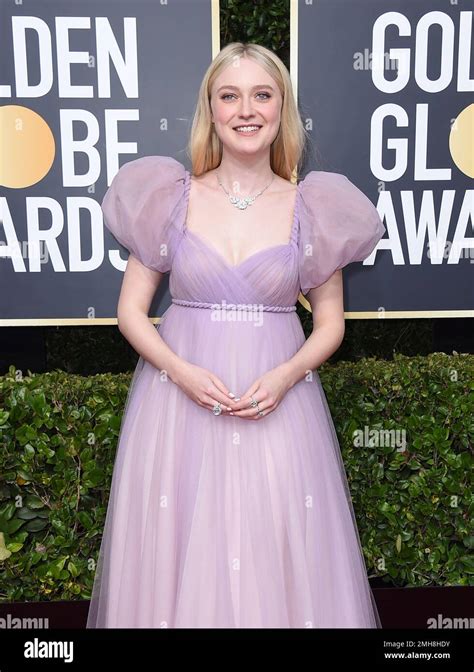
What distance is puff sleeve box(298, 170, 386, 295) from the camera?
6.49ft

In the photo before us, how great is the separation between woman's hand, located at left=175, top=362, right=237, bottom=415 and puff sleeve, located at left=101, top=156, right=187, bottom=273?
0.37 meters

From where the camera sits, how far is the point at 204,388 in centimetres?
184

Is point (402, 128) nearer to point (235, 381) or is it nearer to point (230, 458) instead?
point (235, 381)

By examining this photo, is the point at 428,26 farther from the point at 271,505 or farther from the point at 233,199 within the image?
the point at 271,505

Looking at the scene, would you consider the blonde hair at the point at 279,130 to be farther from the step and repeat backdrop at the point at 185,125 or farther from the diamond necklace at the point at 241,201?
the step and repeat backdrop at the point at 185,125

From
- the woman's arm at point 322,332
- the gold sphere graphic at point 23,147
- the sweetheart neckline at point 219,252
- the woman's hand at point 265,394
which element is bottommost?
the woman's hand at point 265,394

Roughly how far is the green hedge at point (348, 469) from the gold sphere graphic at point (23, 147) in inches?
32.1

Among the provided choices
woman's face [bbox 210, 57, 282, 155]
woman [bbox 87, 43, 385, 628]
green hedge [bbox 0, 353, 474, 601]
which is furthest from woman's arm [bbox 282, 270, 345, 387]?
green hedge [bbox 0, 353, 474, 601]

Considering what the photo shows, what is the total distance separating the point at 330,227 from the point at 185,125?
1.04 metres

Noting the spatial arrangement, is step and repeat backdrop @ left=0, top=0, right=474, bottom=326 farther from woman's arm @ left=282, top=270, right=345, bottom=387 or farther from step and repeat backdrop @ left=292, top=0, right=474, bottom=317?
woman's arm @ left=282, top=270, right=345, bottom=387

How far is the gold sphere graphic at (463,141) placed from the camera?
275 centimetres

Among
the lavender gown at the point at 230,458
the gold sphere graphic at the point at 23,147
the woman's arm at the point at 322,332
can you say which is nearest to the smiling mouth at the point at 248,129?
the lavender gown at the point at 230,458

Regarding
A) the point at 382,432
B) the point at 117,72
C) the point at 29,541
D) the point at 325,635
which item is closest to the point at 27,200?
the point at 117,72

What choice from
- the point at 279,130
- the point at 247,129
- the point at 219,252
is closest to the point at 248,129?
the point at 247,129
